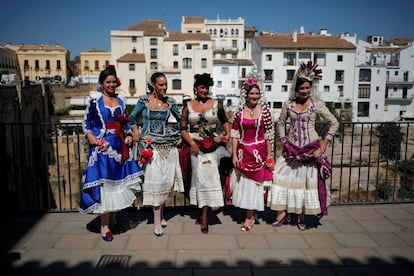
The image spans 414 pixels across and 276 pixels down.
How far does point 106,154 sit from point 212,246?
143 cm

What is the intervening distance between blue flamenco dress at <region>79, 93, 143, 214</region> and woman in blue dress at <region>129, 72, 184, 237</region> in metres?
0.20

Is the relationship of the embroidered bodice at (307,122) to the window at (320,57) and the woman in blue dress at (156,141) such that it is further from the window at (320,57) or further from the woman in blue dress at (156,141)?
the window at (320,57)

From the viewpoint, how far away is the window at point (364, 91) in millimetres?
36312

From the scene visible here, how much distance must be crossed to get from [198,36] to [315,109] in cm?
3599

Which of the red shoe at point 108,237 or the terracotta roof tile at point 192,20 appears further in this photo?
the terracotta roof tile at point 192,20

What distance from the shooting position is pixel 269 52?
115ft

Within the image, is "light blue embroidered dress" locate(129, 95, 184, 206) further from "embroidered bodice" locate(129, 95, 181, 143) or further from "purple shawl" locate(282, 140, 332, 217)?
"purple shawl" locate(282, 140, 332, 217)

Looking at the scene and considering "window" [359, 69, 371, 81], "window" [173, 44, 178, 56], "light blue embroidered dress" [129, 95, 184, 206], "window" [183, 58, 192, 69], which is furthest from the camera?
"window" [173, 44, 178, 56]

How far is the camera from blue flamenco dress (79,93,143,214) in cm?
356

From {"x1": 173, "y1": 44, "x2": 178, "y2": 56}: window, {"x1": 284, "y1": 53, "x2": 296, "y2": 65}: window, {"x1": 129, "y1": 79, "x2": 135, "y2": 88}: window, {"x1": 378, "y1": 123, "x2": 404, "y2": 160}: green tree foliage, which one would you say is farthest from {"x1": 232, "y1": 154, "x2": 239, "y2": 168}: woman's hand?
{"x1": 173, "y1": 44, "x2": 178, "y2": 56}: window

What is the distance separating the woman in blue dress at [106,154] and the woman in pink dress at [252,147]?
4.01 ft

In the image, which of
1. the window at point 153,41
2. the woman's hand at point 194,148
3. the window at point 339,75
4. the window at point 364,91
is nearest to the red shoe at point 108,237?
the woman's hand at point 194,148

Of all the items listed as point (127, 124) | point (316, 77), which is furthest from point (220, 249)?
point (316, 77)

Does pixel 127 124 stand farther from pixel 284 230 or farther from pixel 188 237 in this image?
pixel 284 230
